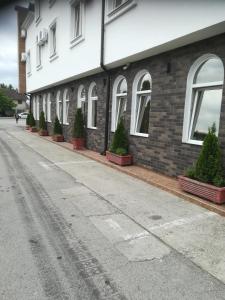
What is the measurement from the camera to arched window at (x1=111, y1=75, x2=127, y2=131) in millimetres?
9547

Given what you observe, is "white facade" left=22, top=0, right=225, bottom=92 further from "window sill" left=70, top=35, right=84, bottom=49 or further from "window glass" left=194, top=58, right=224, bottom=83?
"window glass" left=194, top=58, right=224, bottom=83

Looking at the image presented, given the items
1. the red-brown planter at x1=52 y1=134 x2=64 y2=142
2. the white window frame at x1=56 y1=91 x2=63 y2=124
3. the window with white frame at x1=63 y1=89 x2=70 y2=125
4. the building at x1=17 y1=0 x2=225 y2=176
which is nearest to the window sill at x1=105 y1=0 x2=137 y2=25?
the building at x1=17 y1=0 x2=225 y2=176

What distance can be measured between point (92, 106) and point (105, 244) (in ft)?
29.4

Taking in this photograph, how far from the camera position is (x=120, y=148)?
876 cm

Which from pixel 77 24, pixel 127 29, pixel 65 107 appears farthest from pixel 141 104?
pixel 65 107

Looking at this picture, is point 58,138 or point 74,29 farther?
point 58,138

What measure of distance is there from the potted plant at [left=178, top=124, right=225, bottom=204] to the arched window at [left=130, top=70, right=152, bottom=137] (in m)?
2.93

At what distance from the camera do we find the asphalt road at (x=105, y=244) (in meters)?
2.73

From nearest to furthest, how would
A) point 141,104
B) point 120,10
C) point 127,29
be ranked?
point 127,29 → point 120,10 → point 141,104

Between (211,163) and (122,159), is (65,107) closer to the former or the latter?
(122,159)

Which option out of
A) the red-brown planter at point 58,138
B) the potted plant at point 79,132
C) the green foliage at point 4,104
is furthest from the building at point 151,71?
the green foliage at point 4,104

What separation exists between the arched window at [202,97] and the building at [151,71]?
2 cm

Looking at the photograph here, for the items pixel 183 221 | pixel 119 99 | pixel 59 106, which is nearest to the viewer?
pixel 183 221

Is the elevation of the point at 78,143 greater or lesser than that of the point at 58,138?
greater
